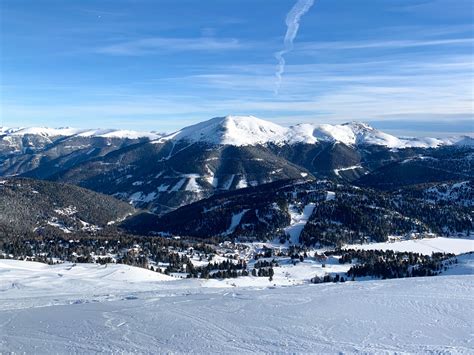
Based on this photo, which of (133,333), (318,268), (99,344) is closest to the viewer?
(99,344)

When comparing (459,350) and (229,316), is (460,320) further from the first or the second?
(229,316)

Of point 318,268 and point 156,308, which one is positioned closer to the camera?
point 156,308

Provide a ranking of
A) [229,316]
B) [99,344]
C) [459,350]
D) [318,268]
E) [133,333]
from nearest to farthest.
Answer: [459,350] → [99,344] → [133,333] → [229,316] → [318,268]

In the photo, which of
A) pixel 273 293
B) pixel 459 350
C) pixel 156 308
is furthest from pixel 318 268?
pixel 459 350

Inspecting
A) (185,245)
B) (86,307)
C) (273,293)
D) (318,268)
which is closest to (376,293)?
(273,293)

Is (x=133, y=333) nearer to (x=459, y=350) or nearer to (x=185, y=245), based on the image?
(x=459, y=350)

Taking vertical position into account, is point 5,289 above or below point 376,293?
below

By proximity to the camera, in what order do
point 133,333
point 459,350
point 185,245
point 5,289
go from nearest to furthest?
point 459,350, point 133,333, point 5,289, point 185,245
